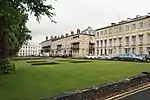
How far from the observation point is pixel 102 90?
1331 centimetres

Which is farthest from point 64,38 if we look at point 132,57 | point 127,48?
point 132,57

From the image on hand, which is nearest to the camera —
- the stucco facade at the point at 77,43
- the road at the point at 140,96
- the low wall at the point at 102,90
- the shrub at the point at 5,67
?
the low wall at the point at 102,90

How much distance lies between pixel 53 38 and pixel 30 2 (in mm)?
150606

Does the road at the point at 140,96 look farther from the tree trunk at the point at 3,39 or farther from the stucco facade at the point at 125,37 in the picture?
the stucco facade at the point at 125,37

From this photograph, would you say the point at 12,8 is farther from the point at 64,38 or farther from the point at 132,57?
the point at 64,38

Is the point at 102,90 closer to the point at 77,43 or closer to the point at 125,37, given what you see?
the point at 125,37

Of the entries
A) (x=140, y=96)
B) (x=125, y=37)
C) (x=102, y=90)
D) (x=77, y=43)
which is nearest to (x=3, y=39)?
(x=102, y=90)

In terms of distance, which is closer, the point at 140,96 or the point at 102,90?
the point at 140,96

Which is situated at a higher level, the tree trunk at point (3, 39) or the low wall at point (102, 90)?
the tree trunk at point (3, 39)

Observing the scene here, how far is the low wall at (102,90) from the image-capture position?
11530mm

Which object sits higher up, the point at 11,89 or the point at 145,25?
the point at 145,25

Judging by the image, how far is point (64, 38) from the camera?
142 metres

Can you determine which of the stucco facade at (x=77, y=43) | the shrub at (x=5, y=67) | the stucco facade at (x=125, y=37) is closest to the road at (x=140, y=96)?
the shrub at (x=5, y=67)

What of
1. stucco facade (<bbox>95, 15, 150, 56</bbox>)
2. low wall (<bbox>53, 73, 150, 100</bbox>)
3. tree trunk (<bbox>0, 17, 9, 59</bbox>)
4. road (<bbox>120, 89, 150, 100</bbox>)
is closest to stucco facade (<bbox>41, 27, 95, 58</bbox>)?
stucco facade (<bbox>95, 15, 150, 56</bbox>)
